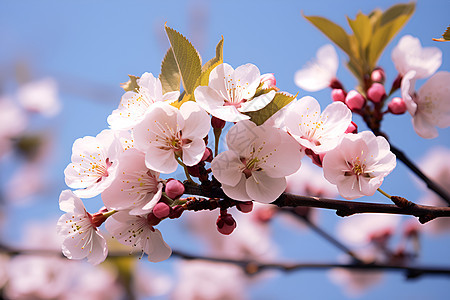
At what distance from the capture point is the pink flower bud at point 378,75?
119 centimetres

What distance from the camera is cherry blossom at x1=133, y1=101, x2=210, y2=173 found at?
0.74 meters

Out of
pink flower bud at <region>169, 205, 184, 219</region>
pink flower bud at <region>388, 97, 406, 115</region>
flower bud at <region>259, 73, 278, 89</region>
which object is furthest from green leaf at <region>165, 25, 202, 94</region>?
pink flower bud at <region>388, 97, 406, 115</region>

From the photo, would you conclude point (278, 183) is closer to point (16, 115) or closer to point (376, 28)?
point (376, 28)

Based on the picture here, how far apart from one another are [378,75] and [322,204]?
0.61 m

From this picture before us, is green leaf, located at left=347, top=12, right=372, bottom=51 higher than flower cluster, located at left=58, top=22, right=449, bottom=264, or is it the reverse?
green leaf, located at left=347, top=12, right=372, bottom=51

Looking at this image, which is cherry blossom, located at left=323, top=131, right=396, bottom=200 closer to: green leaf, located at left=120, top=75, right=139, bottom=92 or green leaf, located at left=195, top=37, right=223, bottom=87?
green leaf, located at left=195, top=37, right=223, bottom=87

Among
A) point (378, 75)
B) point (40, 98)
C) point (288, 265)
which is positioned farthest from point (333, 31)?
point (40, 98)

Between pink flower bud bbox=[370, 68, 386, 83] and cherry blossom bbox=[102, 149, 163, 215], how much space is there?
776 millimetres

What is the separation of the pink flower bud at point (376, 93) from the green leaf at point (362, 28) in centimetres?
16

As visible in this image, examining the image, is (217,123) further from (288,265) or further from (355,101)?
Result: (288,265)

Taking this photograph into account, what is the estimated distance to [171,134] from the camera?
78 centimetres

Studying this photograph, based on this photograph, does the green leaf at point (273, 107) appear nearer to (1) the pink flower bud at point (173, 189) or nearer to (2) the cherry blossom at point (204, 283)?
(1) the pink flower bud at point (173, 189)

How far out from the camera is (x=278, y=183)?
0.77 meters

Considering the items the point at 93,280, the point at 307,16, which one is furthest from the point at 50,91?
the point at 307,16
